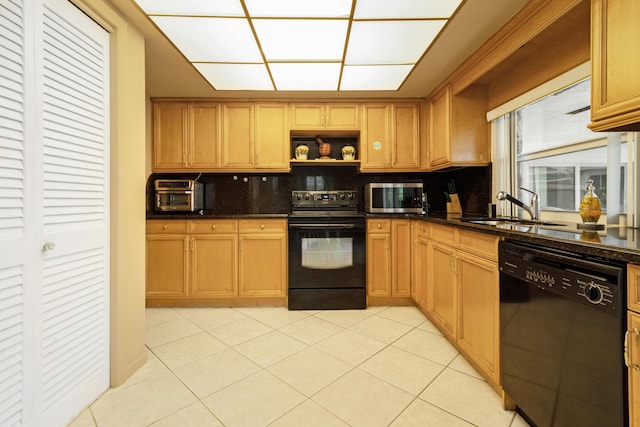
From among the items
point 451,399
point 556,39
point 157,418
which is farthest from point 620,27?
point 157,418

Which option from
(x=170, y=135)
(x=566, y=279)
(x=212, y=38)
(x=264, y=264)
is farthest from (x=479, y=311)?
(x=170, y=135)

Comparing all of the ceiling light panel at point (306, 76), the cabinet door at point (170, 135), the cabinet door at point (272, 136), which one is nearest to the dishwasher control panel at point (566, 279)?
the ceiling light panel at point (306, 76)

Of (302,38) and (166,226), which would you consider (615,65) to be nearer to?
(302,38)

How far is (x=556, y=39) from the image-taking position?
70.3 inches

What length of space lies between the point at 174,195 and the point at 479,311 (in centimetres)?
298

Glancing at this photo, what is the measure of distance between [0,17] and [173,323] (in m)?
2.28

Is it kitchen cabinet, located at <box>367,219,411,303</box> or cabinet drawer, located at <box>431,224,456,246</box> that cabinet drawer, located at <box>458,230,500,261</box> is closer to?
cabinet drawer, located at <box>431,224,456,246</box>

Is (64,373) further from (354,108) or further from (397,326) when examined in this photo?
(354,108)

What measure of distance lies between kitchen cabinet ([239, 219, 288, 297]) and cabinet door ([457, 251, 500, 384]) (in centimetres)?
168

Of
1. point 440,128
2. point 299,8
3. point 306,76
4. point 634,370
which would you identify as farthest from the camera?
point 440,128

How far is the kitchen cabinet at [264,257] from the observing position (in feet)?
9.62

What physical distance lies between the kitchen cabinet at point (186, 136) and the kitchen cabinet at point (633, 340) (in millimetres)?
3227

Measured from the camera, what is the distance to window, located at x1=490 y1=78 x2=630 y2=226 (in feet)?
5.27

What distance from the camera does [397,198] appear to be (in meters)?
3.24
